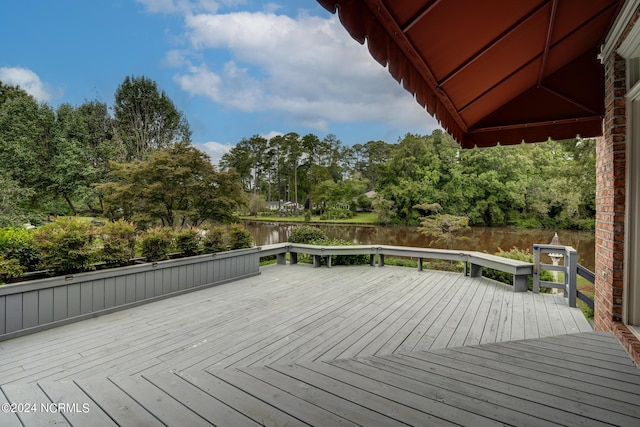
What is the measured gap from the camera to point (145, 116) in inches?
788

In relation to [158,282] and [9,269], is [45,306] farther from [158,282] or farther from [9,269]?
[158,282]

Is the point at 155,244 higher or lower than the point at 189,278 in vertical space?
higher

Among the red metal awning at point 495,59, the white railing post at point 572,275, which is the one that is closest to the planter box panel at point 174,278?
the red metal awning at point 495,59

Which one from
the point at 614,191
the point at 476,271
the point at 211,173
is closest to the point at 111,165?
the point at 211,173

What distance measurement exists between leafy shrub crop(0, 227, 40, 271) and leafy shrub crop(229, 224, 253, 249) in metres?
2.74

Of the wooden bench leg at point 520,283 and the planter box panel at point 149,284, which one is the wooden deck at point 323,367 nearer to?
the planter box panel at point 149,284

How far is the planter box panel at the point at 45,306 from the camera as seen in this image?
322 centimetres

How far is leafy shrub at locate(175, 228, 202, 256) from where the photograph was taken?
198 inches

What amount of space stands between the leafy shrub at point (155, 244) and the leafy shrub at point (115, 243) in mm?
248

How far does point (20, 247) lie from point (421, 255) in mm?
6008

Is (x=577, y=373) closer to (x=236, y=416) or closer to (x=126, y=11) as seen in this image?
(x=236, y=416)

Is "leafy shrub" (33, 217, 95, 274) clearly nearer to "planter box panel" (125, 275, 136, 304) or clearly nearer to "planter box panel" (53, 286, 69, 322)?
"planter box panel" (53, 286, 69, 322)

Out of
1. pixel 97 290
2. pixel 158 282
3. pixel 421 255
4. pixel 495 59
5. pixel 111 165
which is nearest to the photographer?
pixel 495 59

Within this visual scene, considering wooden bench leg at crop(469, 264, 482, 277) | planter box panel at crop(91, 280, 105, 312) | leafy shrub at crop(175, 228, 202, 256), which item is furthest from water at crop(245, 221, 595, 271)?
planter box panel at crop(91, 280, 105, 312)
